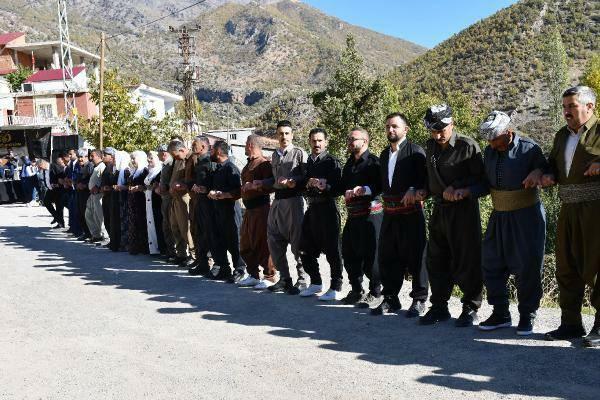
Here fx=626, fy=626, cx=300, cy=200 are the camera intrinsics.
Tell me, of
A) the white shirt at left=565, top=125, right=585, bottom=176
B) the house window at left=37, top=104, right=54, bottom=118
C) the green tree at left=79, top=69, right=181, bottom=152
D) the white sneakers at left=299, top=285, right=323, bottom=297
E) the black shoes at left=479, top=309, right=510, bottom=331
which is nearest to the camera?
the white shirt at left=565, top=125, right=585, bottom=176

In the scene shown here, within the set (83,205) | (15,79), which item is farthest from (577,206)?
(15,79)

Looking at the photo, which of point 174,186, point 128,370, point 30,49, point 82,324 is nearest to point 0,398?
point 128,370

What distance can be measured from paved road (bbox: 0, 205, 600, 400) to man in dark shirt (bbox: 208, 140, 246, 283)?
67 centimetres

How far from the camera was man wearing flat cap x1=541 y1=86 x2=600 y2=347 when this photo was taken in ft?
16.4

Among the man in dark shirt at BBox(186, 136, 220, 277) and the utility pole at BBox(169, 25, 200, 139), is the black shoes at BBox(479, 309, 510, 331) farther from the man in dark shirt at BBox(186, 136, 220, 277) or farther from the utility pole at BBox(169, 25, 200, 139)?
the utility pole at BBox(169, 25, 200, 139)

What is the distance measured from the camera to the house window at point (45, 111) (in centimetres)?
4691

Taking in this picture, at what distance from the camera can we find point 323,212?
7.41 metres

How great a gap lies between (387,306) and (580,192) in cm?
235

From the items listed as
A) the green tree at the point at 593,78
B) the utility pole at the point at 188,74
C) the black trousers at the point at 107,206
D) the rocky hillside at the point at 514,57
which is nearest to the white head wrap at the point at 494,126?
the black trousers at the point at 107,206

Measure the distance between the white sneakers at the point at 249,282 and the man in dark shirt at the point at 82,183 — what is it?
21.6 ft

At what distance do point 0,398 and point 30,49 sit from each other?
178 ft

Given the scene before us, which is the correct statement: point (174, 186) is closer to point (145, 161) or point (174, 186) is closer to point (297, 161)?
point (145, 161)

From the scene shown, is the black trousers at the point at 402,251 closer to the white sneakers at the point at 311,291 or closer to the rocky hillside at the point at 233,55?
the white sneakers at the point at 311,291

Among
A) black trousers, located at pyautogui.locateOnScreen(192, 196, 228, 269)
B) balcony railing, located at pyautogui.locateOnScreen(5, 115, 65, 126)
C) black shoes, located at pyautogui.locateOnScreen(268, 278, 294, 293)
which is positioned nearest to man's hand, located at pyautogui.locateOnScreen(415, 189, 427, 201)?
black shoes, located at pyautogui.locateOnScreen(268, 278, 294, 293)
